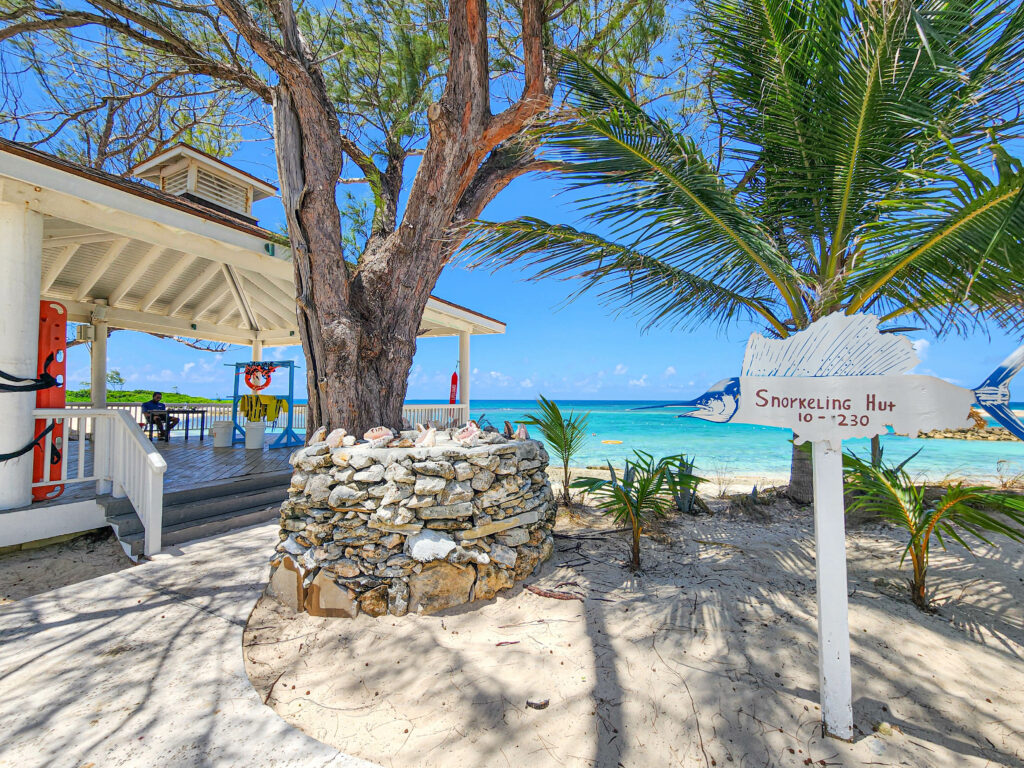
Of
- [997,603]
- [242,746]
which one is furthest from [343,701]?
[997,603]

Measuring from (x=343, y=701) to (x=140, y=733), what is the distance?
0.80 m

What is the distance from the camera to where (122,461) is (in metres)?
4.16

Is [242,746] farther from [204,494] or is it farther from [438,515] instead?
[204,494]

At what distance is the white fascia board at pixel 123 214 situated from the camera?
11.7 ft

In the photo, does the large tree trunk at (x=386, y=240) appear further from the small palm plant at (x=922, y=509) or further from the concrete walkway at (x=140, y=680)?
the small palm plant at (x=922, y=509)

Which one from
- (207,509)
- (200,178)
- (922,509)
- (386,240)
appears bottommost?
(207,509)

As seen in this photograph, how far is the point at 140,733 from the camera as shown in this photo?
1.88 m

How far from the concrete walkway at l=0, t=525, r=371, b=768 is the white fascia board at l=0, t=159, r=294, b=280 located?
3125mm

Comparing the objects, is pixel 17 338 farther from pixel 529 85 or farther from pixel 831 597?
pixel 831 597

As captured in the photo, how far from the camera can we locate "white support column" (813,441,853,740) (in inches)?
72.1

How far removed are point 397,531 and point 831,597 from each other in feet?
7.63

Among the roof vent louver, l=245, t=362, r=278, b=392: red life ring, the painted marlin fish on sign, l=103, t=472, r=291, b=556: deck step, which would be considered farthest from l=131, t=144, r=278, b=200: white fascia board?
the painted marlin fish on sign

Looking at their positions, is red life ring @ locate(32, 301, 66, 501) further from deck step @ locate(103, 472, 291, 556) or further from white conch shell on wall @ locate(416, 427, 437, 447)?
white conch shell on wall @ locate(416, 427, 437, 447)

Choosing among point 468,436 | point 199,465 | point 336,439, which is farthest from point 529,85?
point 199,465
